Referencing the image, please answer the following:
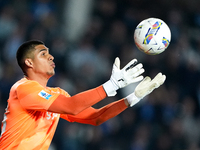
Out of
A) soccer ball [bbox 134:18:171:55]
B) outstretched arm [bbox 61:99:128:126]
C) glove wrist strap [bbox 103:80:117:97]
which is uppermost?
soccer ball [bbox 134:18:171:55]

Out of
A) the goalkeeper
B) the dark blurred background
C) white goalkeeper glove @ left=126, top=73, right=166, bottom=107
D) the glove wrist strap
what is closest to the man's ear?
the goalkeeper

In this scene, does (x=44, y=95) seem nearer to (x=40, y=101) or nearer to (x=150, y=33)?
(x=40, y=101)

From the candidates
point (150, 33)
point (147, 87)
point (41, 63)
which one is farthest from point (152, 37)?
point (41, 63)

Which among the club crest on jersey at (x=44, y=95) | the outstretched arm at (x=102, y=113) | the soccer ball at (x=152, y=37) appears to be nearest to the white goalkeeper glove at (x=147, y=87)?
the outstretched arm at (x=102, y=113)

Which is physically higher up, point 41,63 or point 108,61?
point 41,63

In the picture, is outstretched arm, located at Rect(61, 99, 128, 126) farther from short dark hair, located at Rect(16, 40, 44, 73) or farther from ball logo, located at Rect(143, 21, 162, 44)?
short dark hair, located at Rect(16, 40, 44, 73)

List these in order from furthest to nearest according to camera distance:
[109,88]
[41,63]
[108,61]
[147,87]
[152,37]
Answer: [108,61] → [152,37] → [41,63] → [147,87] → [109,88]

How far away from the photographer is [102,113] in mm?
3391

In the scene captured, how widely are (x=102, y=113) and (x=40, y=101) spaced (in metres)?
0.91

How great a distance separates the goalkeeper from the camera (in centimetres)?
271

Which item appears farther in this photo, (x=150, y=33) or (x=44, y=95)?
(x=150, y=33)

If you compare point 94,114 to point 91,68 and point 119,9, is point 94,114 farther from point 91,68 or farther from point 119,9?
point 119,9

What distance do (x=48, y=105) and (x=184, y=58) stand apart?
4.12 metres

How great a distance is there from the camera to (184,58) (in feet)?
20.0
